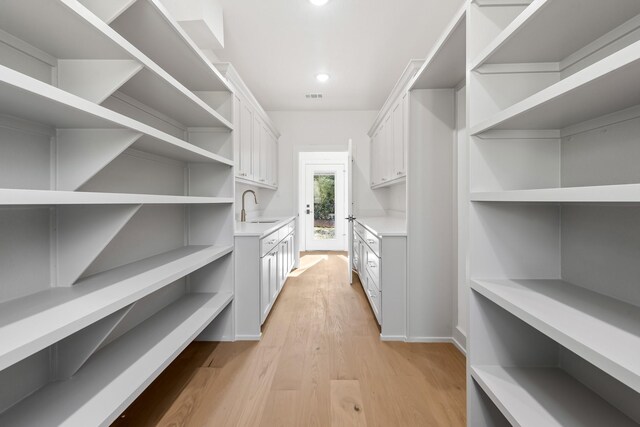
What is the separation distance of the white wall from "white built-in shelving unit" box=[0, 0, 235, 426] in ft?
10.5

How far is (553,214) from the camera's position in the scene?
47.5 inches

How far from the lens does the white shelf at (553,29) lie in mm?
855

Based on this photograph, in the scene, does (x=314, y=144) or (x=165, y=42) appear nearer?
(x=165, y=42)

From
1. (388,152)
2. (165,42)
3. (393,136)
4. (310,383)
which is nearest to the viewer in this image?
(165,42)

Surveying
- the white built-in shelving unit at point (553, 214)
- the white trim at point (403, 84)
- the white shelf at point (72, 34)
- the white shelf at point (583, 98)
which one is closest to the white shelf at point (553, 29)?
the white built-in shelving unit at point (553, 214)

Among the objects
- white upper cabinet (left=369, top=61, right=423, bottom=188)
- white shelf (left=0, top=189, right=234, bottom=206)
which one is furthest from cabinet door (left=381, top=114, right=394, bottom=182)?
white shelf (left=0, top=189, right=234, bottom=206)

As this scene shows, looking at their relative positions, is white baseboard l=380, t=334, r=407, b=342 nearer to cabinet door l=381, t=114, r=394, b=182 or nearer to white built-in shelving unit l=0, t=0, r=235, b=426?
white built-in shelving unit l=0, t=0, r=235, b=426

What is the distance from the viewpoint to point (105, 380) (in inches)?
45.5

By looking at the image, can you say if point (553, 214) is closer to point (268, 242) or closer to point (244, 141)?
point (268, 242)

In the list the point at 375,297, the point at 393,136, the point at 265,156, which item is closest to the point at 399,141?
the point at 393,136

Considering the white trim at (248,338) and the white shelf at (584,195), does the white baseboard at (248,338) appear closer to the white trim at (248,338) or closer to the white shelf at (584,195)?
the white trim at (248,338)

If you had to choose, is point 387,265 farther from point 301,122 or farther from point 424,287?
point 301,122

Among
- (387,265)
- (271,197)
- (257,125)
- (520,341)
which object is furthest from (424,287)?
(271,197)

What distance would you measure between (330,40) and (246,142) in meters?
1.30
